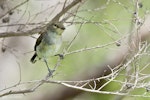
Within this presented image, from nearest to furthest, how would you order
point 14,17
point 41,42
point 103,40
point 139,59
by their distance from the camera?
1. point 139,59
2. point 41,42
3. point 14,17
4. point 103,40

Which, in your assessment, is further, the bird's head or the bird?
the bird

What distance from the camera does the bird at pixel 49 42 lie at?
4.54m

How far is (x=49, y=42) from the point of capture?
4.71 meters

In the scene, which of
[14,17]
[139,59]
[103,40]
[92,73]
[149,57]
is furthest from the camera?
[103,40]

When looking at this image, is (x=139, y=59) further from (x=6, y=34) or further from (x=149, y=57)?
(x=6, y=34)

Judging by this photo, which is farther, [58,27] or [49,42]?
[49,42]

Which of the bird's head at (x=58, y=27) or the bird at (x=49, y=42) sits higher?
the bird's head at (x=58, y=27)

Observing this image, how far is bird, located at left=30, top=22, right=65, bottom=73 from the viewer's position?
4535 mm

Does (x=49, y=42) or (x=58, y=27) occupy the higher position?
(x=58, y=27)

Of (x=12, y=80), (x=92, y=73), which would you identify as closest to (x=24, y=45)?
(x=12, y=80)

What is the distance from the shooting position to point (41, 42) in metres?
4.72

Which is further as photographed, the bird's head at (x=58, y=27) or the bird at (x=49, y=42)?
the bird at (x=49, y=42)

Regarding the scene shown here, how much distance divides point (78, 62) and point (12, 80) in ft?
3.33

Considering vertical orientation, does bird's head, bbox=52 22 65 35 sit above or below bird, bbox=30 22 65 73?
above
